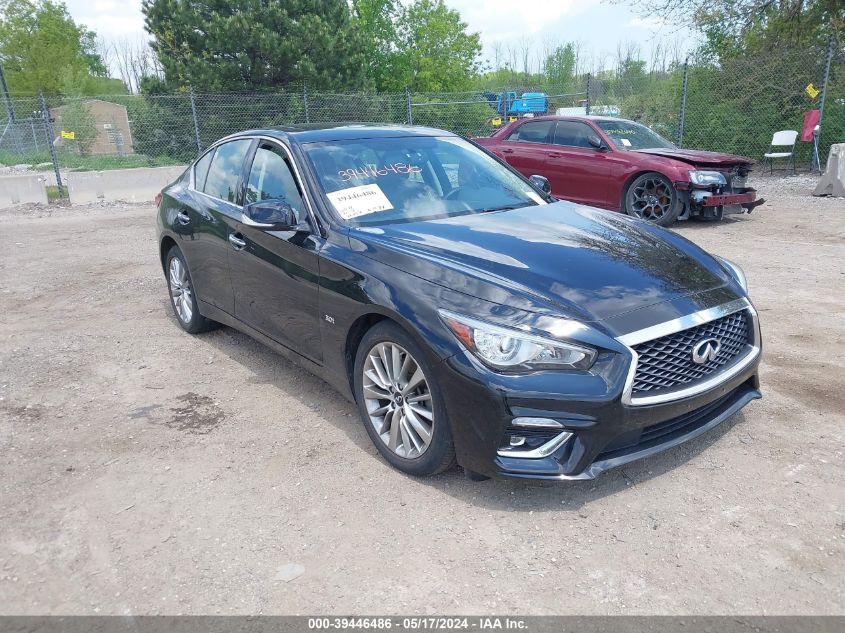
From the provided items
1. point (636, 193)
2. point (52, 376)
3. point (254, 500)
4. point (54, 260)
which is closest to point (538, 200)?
point (254, 500)

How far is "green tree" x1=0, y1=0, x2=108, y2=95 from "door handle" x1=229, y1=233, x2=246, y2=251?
54615 millimetres

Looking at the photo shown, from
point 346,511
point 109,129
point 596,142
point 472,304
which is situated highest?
point 109,129

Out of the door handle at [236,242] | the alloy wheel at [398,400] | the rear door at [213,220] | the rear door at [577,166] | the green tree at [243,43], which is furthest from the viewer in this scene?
the green tree at [243,43]

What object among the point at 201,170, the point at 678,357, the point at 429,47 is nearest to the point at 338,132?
the point at 201,170

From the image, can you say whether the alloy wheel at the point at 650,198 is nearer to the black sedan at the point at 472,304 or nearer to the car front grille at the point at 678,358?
the black sedan at the point at 472,304

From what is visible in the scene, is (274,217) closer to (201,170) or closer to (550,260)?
(550,260)

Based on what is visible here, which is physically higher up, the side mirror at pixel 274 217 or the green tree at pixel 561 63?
the green tree at pixel 561 63

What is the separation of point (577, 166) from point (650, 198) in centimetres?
119

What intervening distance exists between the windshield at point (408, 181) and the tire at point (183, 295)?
6.25ft

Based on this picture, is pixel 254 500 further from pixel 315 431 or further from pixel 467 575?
pixel 467 575

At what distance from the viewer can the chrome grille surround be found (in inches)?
110

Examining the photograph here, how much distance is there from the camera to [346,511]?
3.04 meters

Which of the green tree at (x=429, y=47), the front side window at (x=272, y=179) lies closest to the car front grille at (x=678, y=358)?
the front side window at (x=272, y=179)

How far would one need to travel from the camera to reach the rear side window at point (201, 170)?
516 centimetres
